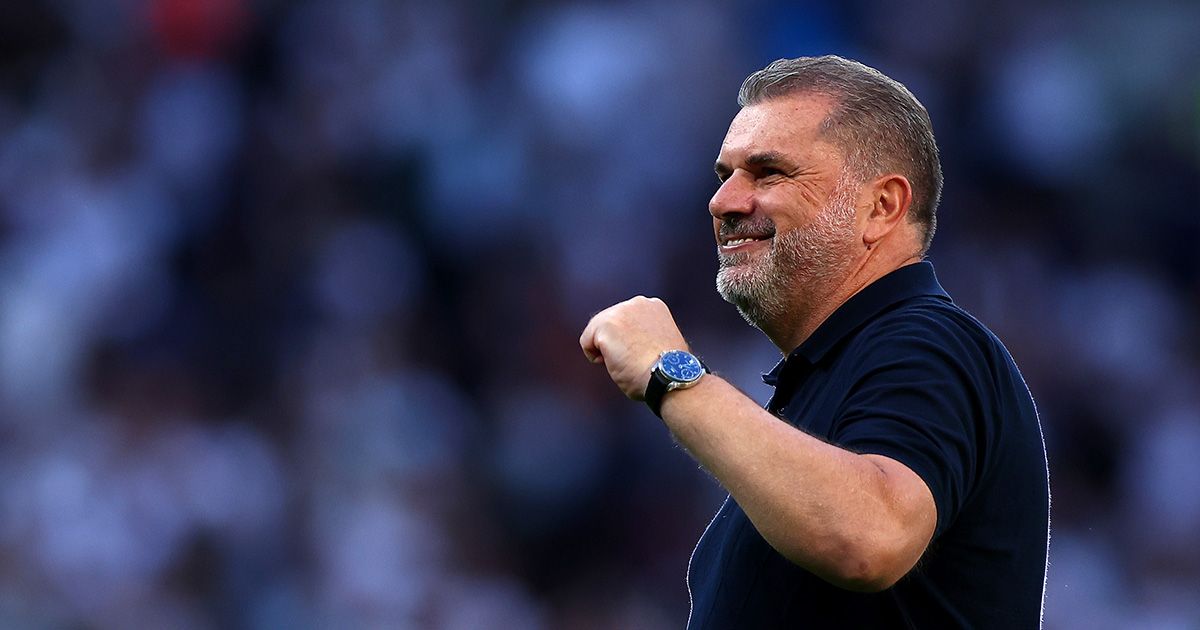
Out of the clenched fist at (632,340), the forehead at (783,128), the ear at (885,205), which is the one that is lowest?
the ear at (885,205)

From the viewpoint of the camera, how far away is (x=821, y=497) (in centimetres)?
216

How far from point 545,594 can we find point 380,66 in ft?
10.5

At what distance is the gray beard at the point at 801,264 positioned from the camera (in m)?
2.80

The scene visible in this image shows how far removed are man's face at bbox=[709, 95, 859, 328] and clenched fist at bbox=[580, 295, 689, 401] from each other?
0.34 meters

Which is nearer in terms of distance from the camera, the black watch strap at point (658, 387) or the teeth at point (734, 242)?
the black watch strap at point (658, 387)

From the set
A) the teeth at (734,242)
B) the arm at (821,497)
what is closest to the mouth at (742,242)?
the teeth at (734,242)

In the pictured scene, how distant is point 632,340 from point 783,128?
2.01 ft

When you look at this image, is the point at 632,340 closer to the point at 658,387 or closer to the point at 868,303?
the point at 658,387

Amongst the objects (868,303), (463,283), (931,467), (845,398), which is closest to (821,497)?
Answer: (931,467)

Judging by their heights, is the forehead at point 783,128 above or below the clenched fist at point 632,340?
above

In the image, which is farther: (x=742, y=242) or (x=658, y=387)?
(x=742, y=242)

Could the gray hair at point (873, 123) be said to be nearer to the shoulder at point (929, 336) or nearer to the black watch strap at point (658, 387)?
the shoulder at point (929, 336)

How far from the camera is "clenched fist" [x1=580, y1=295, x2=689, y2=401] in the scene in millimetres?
2416

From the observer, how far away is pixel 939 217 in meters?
8.27
